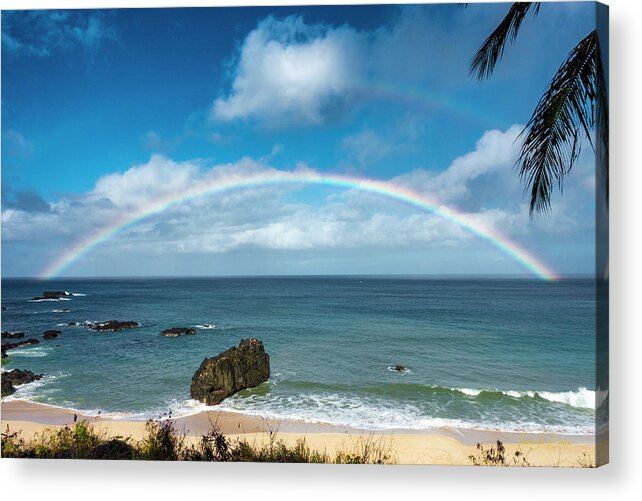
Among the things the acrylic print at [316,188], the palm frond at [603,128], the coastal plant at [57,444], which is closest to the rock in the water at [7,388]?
the acrylic print at [316,188]

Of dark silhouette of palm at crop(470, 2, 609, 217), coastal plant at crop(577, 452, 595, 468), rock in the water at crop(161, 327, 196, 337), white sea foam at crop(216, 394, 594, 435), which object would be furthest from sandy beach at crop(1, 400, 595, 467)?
rock in the water at crop(161, 327, 196, 337)

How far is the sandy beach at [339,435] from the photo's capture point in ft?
14.9

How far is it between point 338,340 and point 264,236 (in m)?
4.16

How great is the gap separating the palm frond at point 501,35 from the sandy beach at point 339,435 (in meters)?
4.09

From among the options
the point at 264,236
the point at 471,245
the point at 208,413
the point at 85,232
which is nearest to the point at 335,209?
the point at 264,236

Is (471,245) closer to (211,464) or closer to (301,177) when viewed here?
(301,177)

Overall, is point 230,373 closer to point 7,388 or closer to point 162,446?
point 162,446

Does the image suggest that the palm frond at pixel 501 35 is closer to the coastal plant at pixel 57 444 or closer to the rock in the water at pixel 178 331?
the coastal plant at pixel 57 444

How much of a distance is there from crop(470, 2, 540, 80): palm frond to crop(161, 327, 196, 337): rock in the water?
9.56 metres

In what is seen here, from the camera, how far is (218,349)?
33.4 ft

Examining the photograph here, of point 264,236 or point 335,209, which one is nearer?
point 335,209

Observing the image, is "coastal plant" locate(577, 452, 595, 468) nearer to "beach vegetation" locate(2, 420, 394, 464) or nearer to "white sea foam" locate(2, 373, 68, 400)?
"beach vegetation" locate(2, 420, 394, 464)

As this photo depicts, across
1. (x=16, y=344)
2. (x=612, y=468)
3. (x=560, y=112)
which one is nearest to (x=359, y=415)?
(x=612, y=468)

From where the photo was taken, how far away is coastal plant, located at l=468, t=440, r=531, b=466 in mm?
4520
